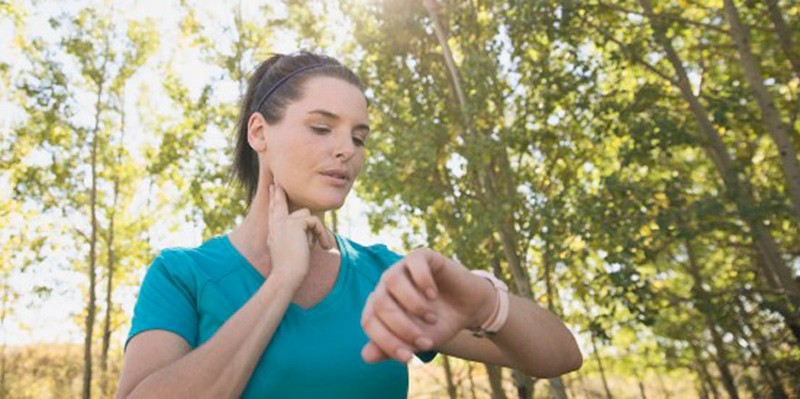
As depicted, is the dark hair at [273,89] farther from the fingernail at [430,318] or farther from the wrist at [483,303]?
the fingernail at [430,318]

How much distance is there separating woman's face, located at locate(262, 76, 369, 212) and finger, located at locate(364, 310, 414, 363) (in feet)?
3.24

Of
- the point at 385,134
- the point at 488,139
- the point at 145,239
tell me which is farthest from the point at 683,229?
the point at 145,239

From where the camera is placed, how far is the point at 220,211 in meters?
15.4

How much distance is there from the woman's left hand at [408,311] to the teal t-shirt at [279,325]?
0.57m

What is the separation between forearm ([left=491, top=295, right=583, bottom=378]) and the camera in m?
1.54

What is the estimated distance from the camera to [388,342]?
1034 millimetres

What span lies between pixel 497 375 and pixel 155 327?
47.8ft

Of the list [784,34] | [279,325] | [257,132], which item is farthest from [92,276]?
[279,325]

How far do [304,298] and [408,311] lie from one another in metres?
0.88

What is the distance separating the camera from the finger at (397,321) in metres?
1.04

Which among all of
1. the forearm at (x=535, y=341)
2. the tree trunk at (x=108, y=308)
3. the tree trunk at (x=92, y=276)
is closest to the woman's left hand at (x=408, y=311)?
the forearm at (x=535, y=341)

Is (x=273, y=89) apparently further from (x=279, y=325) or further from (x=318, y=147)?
(x=279, y=325)

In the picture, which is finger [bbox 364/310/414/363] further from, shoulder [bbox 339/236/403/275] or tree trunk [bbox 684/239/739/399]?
tree trunk [bbox 684/239/739/399]

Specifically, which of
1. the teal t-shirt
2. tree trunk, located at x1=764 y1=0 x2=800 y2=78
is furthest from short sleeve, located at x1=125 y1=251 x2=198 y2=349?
tree trunk, located at x1=764 y1=0 x2=800 y2=78
